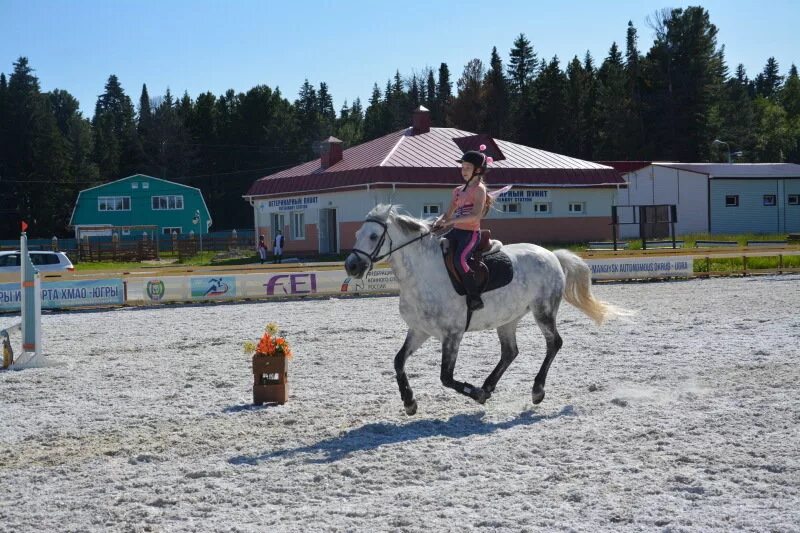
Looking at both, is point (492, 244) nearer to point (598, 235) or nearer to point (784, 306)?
point (784, 306)

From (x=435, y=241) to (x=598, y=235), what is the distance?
122 ft

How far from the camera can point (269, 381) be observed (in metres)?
9.62

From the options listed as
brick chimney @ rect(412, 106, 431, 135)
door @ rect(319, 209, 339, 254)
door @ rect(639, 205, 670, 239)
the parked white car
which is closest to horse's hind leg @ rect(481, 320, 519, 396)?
the parked white car

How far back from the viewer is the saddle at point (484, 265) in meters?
8.69

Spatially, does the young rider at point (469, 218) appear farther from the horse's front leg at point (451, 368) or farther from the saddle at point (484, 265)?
the horse's front leg at point (451, 368)

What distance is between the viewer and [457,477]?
6.38m

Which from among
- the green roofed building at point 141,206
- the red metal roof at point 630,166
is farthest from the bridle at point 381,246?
the green roofed building at point 141,206

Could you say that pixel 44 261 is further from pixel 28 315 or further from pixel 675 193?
pixel 675 193

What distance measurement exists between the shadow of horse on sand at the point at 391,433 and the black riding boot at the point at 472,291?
1.06 metres

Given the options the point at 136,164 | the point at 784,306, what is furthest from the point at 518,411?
the point at 136,164

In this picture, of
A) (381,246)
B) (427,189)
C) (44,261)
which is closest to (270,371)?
(381,246)

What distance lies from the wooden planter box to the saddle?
220cm

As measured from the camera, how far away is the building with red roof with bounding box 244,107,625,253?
39.4 metres

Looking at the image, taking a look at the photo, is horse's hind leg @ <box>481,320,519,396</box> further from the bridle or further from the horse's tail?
the bridle
